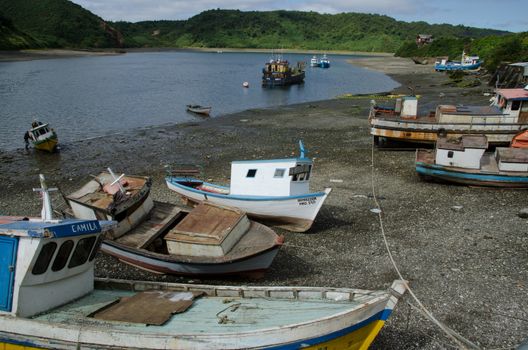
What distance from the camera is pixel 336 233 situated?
16.5m

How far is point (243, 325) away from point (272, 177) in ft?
29.4

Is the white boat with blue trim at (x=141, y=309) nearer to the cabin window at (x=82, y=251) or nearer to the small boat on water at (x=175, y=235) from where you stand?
the cabin window at (x=82, y=251)

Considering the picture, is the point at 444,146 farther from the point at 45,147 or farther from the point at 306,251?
the point at 45,147

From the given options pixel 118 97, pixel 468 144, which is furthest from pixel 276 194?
pixel 118 97

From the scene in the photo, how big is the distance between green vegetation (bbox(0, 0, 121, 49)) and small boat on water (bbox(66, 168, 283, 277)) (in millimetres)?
168414

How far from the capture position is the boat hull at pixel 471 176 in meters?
20.4

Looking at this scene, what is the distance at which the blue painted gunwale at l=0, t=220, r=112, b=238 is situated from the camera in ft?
26.6

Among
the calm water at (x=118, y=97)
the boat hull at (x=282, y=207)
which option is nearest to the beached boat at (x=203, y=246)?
the boat hull at (x=282, y=207)

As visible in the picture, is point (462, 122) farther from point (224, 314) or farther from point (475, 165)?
point (224, 314)

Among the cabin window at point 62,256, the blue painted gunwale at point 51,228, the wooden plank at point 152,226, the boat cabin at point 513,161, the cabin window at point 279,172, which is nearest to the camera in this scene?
the blue painted gunwale at point 51,228

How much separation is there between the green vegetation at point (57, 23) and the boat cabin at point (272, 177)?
6614 inches

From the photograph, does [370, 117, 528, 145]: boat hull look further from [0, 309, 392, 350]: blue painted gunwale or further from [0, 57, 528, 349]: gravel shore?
[0, 309, 392, 350]: blue painted gunwale

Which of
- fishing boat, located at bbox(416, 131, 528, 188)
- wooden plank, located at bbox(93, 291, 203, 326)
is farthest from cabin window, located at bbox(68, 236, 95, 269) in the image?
fishing boat, located at bbox(416, 131, 528, 188)

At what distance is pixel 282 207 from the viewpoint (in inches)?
Answer: 633
